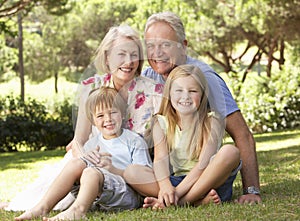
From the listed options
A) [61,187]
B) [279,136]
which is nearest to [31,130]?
[279,136]

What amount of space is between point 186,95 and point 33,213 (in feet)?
3.73

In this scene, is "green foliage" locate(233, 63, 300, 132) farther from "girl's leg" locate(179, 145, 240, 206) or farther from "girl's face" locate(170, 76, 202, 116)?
"girl's leg" locate(179, 145, 240, 206)

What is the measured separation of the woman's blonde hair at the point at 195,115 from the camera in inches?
154

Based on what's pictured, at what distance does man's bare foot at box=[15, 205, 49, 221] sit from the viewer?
3.62 meters

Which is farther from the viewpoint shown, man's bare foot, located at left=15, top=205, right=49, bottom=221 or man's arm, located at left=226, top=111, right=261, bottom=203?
man's arm, located at left=226, top=111, right=261, bottom=203

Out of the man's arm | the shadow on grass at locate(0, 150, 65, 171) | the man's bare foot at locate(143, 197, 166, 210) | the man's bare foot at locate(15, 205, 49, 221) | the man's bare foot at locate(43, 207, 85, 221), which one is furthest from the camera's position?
the shadow on grass at locate(0, 150, 65, 171)

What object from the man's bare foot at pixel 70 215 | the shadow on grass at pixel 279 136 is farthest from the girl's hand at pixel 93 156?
the shadow on grass at pixel 279 136

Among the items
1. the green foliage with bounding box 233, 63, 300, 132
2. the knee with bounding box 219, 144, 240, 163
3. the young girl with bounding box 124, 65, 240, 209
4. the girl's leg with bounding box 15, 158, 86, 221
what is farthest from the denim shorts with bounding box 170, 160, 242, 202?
the green foliage with bounding box 233, 63, 300, 132

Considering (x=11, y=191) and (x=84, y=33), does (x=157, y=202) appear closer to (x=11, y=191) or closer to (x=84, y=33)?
(x=11, y=191)

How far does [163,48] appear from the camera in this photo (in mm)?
4090

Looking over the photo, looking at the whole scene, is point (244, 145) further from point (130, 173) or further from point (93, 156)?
point (93, 156)

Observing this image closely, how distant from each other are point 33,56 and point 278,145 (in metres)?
23.2

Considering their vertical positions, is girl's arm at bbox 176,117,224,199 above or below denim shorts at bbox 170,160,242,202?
above

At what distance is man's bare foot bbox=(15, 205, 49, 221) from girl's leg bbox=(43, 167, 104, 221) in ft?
0.81
